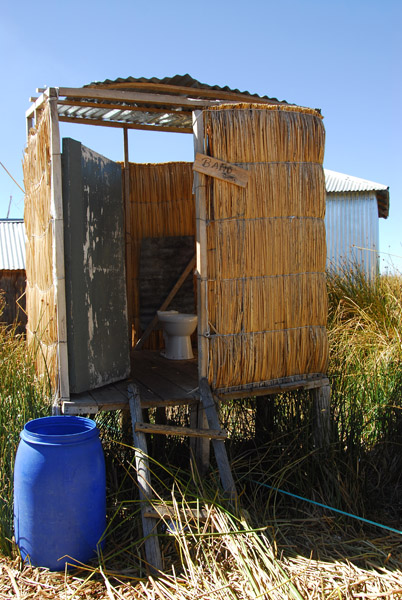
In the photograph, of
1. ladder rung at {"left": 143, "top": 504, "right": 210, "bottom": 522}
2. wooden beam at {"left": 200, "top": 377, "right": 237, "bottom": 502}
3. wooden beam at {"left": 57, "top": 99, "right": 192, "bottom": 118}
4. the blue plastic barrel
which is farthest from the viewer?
wooden beam at {"left": 57, "top": 99, "right": 192, "bottom": 118}

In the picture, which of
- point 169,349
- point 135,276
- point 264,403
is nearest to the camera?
point 264,403

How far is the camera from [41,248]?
4754 millimetres

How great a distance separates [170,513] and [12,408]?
4.77 ft

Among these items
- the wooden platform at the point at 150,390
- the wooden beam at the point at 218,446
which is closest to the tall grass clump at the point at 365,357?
the wooden beam at the point at 218,446

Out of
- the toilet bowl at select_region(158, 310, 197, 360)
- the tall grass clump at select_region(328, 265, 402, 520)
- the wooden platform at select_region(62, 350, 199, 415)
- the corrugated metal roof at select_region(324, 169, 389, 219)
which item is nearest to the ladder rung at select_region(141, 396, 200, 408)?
the wooden platform at select_region(62, 350, 199, 415)

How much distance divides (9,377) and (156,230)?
10.4ft

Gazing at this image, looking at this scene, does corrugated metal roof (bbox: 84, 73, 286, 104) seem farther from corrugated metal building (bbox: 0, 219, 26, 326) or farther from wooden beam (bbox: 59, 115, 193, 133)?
corrugated metal building (bbox: 0, 219, 26, 326)

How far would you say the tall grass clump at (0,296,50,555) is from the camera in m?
3.95

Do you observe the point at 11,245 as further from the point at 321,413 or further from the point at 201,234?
the point at 321,413

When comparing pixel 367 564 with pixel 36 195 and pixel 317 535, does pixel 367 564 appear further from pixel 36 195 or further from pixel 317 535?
pixel 36 195

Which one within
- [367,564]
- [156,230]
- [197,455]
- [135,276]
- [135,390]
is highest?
[156,230]

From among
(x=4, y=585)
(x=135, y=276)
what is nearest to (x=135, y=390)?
(x=4, y=585)

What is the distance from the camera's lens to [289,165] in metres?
4.67

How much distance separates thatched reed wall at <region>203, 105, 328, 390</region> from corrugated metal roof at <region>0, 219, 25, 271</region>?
37.7 ft
